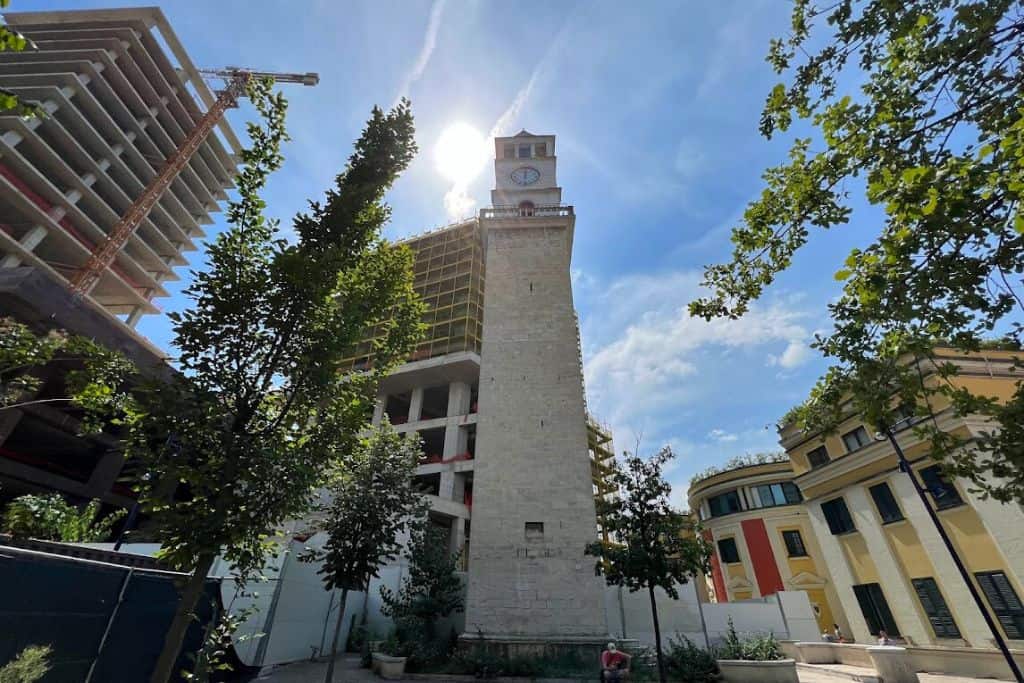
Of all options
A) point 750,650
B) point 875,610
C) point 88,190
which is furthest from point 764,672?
point 88,190

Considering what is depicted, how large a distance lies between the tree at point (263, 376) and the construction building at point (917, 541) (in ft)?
46.4

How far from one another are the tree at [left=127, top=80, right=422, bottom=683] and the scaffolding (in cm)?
2268

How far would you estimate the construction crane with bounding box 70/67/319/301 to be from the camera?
120ft

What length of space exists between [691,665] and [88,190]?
170 ft

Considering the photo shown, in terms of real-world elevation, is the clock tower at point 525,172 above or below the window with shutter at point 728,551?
above

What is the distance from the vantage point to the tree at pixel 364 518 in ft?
36.3

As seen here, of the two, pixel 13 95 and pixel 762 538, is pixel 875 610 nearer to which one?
pixel 762 538

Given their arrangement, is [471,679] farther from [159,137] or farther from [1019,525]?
[159,137]

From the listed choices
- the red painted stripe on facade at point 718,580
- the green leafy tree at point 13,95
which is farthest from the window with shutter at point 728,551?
the green leafy tree at point 13,95

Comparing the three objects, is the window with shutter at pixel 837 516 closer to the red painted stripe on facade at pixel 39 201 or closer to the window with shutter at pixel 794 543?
the window with shutter at pixel 794 543

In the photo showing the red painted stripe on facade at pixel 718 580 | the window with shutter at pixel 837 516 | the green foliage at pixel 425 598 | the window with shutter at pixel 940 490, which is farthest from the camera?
the red painted stripe on facade at pixel 718 580

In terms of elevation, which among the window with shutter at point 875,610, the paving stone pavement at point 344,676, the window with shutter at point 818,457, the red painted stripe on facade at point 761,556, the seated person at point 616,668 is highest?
the window with shutter at point 818,457

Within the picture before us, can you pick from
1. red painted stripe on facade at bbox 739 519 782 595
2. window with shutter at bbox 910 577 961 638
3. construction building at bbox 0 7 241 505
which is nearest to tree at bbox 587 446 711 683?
window with shutter at bbox 910 577 961 638

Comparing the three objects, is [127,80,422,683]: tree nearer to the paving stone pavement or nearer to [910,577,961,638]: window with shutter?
the paving stone pavement
